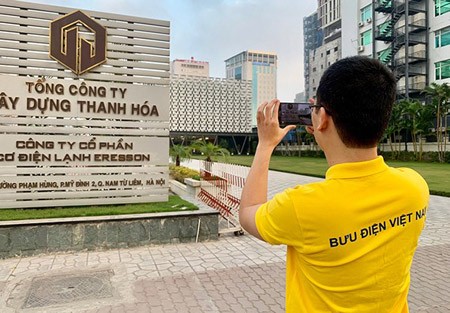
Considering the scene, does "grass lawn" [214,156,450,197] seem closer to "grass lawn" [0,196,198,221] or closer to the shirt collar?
"grass lawn" [0,196,198,221]

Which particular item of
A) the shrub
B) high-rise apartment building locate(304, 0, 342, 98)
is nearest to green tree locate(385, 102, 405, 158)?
the shrub

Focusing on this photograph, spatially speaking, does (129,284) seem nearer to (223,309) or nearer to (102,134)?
(223,309)

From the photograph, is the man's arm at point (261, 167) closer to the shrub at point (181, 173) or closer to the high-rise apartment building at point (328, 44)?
the shrub at point (181, 173)

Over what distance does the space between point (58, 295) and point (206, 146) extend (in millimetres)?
10309

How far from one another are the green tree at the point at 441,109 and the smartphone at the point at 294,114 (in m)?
29.9

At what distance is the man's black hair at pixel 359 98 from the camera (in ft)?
3.66

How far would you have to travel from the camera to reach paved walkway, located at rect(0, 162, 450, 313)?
142 inches

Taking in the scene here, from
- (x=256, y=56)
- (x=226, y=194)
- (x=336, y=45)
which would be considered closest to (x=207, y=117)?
(x=336, y=45)

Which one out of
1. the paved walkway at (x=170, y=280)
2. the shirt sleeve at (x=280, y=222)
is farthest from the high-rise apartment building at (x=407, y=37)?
the shirt sleeve at (x=280, y=222)

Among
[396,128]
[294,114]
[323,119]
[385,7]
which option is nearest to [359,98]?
[323,119]

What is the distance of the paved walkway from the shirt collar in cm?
280

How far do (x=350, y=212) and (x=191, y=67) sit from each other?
9968 centimetres

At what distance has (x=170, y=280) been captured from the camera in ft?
14.0

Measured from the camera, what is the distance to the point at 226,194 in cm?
802
